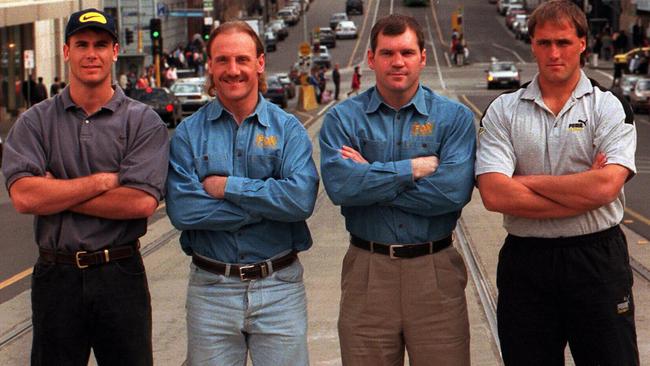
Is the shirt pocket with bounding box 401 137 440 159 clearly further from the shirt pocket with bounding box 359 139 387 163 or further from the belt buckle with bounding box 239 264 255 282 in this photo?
the belt buckle with bounding box 239 264 255 282

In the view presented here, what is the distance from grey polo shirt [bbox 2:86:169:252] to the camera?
639 cm

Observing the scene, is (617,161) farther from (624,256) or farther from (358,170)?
(358,170)

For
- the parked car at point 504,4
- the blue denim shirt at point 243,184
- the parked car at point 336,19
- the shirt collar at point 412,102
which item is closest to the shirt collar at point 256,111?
the blue denim shirt at point 243,184

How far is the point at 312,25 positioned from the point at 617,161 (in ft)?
344

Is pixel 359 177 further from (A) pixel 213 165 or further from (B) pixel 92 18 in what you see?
(B) pixel 92 18

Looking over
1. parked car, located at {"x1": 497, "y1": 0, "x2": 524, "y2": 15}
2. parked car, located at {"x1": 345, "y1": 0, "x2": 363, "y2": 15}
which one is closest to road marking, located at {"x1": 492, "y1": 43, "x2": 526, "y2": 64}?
parked car, located at {"x1": 497, "y1": 0, "x2": 524, "y2": 15}

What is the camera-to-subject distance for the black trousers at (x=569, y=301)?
623 cm

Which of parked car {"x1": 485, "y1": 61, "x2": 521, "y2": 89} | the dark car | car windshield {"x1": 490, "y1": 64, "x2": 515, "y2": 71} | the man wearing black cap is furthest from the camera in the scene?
car windshield {"x1": 490, "y1": 64, "x2": 515, "y2": 71}

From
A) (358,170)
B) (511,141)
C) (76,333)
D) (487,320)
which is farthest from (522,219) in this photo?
(487,320)

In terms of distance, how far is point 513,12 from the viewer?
105312 mm

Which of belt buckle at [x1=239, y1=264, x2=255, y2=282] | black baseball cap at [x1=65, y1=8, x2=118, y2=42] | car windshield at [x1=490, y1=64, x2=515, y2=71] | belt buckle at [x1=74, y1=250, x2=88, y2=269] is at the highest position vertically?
black baseball cap at [x1=65, y1=8, x2=118, y2=42]

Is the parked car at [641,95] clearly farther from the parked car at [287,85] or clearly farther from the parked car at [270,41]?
the parked car at [270,41]

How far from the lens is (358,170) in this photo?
634 cm

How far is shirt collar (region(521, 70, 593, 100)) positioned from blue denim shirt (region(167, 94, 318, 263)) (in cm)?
105
